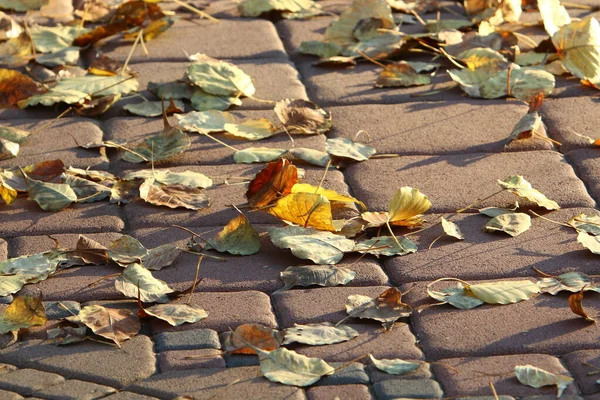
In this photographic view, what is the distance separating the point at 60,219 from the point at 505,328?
3.79 feet

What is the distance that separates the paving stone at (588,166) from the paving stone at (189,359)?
→ 3.91 ft

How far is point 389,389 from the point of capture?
73.1 inches

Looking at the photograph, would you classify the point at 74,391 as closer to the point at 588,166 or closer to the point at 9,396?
the point at 9,396

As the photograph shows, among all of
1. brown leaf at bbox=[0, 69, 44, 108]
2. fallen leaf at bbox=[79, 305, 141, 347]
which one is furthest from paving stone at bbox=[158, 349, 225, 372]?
brown leaf at bbox=[0, 69, 44, 108]

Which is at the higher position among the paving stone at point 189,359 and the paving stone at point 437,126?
the paving stone at point 189,359

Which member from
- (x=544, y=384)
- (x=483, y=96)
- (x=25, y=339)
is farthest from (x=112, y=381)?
(x=483, y=96)

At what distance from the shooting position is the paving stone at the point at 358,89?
10.7 feet

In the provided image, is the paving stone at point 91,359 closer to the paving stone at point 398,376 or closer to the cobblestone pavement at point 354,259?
the cobblestone pavement at point 354,259

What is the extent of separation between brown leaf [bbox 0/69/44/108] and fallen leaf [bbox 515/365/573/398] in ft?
6.49

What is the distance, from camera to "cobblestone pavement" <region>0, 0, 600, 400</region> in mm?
1911

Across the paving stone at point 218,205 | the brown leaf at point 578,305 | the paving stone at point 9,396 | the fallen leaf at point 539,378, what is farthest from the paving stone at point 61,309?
the brown leaf at point 578,305

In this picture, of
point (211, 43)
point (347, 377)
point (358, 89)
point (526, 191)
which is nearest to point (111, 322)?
point (347, 377)

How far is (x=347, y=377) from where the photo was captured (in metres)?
1.91

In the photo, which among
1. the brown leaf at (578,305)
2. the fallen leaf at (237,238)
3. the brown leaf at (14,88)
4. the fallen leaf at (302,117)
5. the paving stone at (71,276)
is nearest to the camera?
the brown leaf at (578,305)
